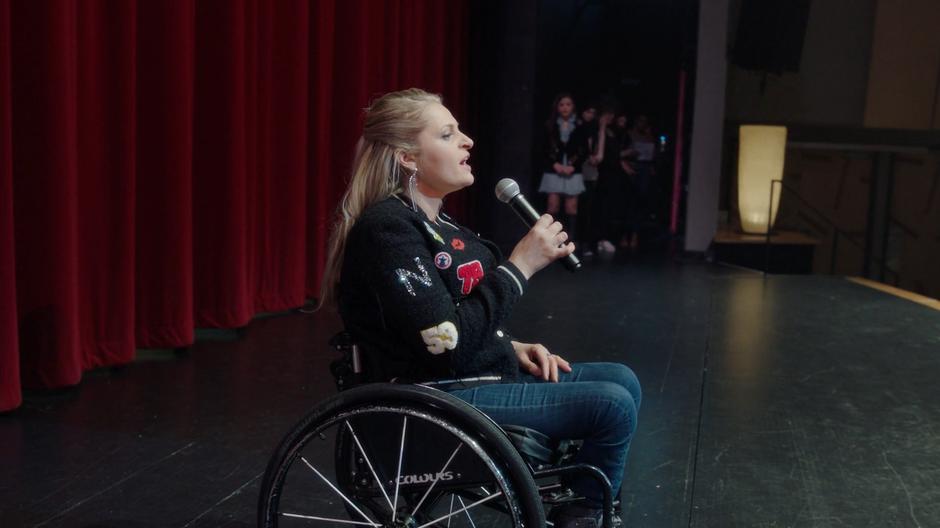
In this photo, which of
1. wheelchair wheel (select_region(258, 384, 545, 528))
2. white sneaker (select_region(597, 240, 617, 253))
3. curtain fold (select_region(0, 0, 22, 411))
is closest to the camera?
wheelchair wheel (select_region(258, 384, 545, 528))

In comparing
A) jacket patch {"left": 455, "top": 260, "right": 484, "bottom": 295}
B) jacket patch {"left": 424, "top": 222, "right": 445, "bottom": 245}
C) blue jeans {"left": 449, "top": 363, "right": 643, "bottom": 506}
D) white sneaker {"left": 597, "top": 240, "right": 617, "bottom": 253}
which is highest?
jacket patch {"left": 424, "top": 222, "right": 445, "bottom": 245}

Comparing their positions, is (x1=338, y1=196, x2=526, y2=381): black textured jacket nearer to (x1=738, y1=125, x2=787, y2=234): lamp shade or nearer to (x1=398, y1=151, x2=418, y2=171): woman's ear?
(x1=398, y1=151, x2=418, y2=171): woman's ear

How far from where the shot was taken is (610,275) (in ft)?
19.9

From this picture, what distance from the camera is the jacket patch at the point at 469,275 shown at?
1700 mm

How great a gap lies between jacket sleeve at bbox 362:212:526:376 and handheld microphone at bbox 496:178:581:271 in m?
0.09

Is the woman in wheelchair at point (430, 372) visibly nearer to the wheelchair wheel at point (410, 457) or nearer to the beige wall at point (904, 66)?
the wheelchair wheel at point (410, 457)

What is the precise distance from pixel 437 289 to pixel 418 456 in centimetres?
25

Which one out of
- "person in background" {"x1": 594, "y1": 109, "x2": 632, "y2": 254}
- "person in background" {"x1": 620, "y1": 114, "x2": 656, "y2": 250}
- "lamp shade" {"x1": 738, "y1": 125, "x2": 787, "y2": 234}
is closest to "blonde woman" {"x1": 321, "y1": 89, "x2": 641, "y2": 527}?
"person in background" {"x1": 594, "y1": 109, "x2": 632, "y2": 254}

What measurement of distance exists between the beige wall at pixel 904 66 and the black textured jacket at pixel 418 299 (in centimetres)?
823

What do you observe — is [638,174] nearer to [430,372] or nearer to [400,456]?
[430,372]

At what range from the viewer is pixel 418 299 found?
1569 mm

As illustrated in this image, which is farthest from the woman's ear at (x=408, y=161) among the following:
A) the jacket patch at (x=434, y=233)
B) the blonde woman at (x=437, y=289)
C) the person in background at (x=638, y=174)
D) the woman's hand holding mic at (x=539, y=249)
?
the person in background at (x=638, y=174)

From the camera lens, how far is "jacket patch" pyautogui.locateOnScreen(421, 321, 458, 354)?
5.16 ft

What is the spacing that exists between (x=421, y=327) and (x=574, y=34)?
7881 mm
